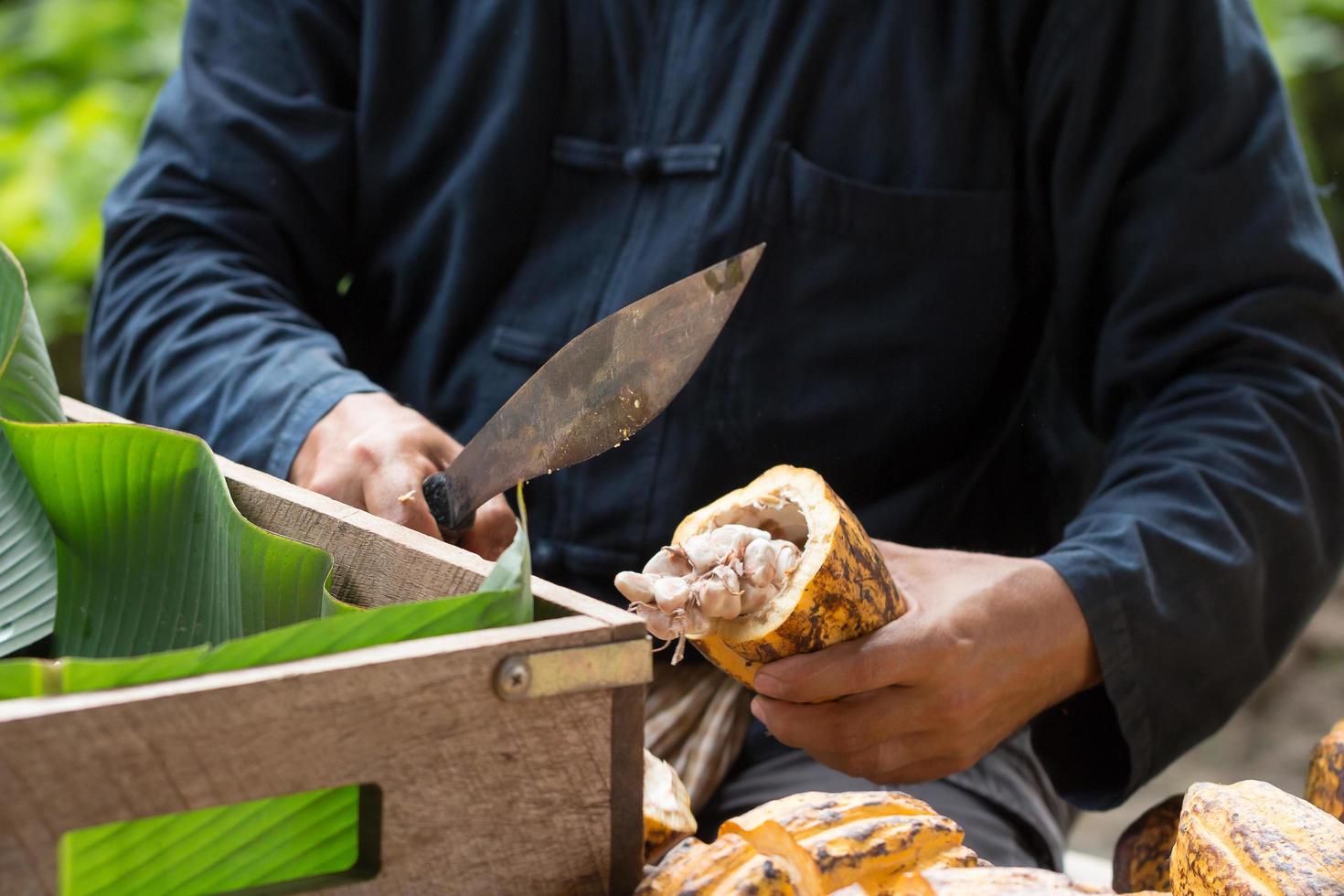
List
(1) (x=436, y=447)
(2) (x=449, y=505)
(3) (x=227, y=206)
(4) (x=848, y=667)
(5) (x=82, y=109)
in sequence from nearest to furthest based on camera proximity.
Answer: (4) (x=848, y=667), (2) (x=449, y=505), (1) (x=436, y=447), (3) (x=227, y=206), (5) (x=82, y=109)

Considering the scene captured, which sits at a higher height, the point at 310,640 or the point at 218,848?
the point at 310,640

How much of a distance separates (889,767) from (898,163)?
2.03 ft

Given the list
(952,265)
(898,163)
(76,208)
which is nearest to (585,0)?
(898,163)

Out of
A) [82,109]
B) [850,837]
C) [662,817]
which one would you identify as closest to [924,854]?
[850,837]

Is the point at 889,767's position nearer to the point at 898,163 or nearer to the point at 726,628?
the point at 726,628

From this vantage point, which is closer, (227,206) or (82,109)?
(227,206)

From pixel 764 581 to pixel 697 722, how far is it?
43 centimetres

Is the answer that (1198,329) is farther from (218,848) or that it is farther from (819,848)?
(218,848)

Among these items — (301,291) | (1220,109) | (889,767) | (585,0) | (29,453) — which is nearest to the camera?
(29,453)

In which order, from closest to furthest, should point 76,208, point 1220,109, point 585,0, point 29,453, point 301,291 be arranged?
point 29,453
point 1220,109
point 585,0
point 301,291
point 76,208

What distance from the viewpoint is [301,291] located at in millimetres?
1565

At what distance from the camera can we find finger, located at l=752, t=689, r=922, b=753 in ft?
3.12

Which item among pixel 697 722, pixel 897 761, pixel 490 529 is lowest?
pixel 697 722

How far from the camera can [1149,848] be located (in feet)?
3.36
